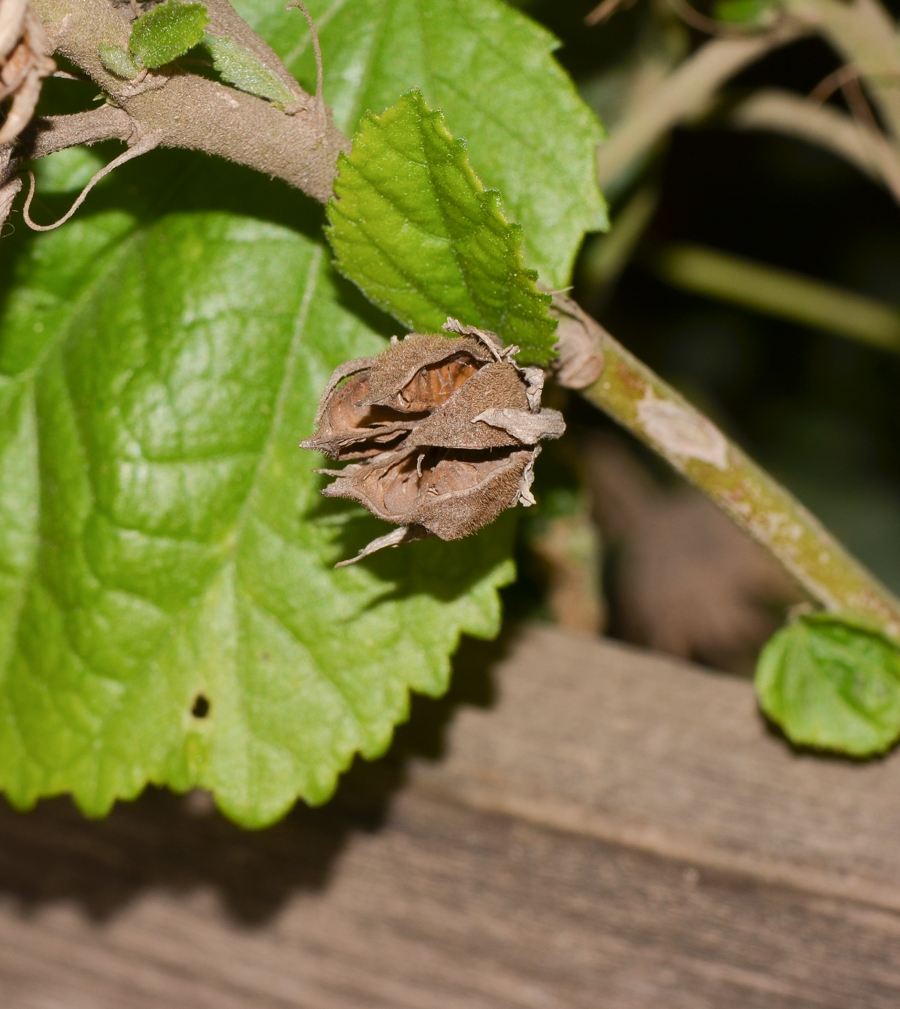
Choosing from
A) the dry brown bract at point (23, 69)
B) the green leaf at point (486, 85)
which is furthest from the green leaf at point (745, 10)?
the dry brown bract at point (23, 69)

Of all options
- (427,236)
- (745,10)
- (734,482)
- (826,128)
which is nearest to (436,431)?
(427,236)

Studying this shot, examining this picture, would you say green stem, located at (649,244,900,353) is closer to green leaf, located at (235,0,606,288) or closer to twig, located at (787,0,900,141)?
twig, located at (787,0,900,141)

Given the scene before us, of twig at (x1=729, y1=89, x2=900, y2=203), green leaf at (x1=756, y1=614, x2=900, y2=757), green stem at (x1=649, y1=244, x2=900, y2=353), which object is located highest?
twig at (x1=729, y1=89, x2=900, y2=203)

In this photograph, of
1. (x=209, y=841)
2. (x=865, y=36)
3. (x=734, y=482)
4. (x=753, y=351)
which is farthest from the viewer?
(x=753, y=351)

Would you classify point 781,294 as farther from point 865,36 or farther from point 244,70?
point 244,70

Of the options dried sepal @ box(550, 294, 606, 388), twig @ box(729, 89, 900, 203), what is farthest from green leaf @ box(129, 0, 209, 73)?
twig @ box(729, 89, 900, 203)

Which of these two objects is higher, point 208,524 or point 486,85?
point 486,85

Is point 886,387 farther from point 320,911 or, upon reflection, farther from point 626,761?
point 320,911
